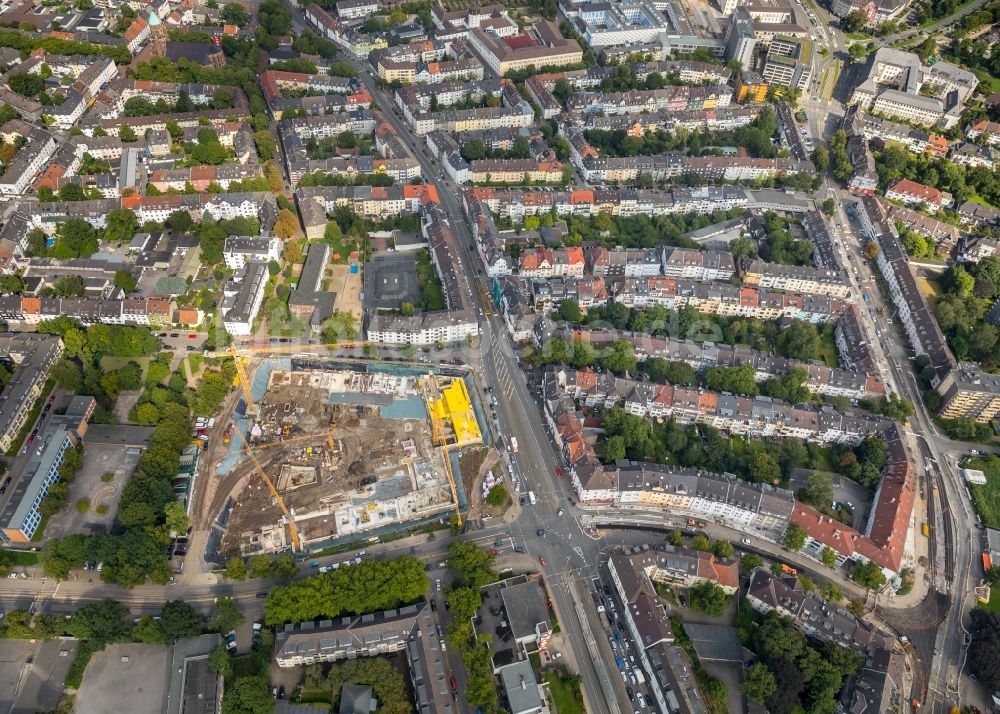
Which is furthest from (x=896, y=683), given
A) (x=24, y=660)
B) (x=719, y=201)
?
(x=24, y=660)

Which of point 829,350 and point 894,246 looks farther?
point 894,246

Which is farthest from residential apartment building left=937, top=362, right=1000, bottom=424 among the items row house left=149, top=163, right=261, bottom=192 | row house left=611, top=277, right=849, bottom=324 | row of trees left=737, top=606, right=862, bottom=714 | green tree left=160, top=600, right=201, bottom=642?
row house left=149, top=163, right=261, bottom=192

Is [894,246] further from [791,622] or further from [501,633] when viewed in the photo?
[501,633]

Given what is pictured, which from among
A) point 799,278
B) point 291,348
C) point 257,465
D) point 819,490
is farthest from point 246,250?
point 819,490

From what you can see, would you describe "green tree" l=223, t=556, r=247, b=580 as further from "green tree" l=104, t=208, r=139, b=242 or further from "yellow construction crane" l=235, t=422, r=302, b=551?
"green tree" l=104, t=208, r=139, b=242

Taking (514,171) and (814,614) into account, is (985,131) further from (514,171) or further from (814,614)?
(814,614)

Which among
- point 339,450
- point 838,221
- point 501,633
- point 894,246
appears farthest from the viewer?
point 838,221
